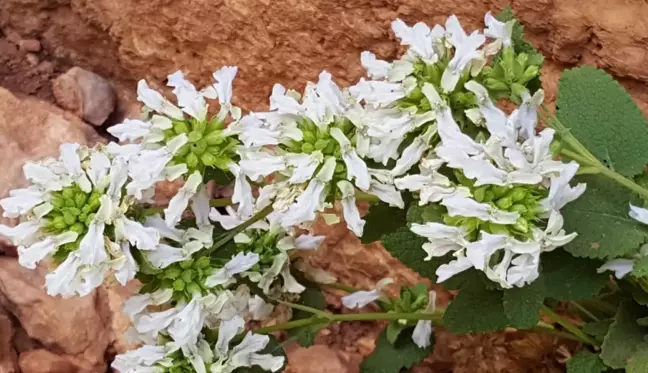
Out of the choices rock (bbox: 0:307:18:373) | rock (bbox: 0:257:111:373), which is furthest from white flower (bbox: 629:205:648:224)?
rock (bbox: 0:307:18:373)

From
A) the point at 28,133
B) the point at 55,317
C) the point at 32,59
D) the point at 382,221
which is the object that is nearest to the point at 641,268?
the point at 382,221

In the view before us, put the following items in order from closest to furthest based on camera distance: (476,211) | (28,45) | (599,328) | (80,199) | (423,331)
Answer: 1. (476,211)
2. (80,199)
3. (599,328)
4. (423,331)
5. (28,45)

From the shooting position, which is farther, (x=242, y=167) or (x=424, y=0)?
(x=424, y=0)

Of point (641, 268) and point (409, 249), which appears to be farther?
point (409, 249)

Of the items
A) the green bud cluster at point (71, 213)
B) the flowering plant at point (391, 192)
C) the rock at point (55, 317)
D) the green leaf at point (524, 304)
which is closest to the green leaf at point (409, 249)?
the flowering plant at point (391, 192)

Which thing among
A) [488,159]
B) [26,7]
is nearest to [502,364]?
[488,159]

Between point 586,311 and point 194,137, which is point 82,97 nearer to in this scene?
point 194,137

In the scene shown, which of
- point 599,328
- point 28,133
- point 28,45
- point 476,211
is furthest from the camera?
point 28,45

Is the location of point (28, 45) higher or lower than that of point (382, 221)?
lower

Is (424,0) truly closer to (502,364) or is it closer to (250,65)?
(250,65)
